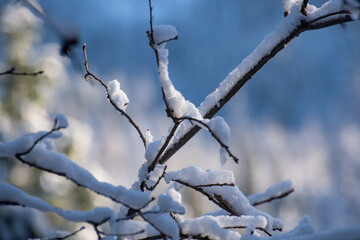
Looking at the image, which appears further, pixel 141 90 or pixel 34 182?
pixel 141 90

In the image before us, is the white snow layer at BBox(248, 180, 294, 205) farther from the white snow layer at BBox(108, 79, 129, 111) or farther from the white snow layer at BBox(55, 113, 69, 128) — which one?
the white snow layer at BBox(55, 113, 69, 128)

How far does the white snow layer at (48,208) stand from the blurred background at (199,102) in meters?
0.31

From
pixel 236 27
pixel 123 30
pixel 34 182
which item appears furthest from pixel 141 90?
pixel 34 182

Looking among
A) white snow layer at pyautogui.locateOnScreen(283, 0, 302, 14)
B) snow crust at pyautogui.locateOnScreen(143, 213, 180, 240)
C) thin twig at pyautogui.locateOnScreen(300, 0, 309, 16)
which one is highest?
white snow layer at pyautogui.locateOnScreen(283, 0, 302, 14)

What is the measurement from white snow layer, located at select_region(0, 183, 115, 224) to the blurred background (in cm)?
31

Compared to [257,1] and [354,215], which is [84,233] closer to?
[354,215]

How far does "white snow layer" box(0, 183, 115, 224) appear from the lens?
74 cm

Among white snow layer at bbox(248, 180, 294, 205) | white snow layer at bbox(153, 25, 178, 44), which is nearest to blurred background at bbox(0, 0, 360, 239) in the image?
white snow layer at bbox(153, 25, 178, 44)

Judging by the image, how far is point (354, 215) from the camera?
14.9 metres

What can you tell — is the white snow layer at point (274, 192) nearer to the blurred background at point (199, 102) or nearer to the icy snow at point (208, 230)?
the icy snow at point (208, 230)

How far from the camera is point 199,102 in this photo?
15562mm

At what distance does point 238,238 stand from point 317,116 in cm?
2706

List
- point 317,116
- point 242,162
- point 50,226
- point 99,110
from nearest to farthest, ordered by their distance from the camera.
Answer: point 50,226
point 242,162
point 317,116
point 99,110

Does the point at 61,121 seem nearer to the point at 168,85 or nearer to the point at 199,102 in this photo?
the point at 168,85
